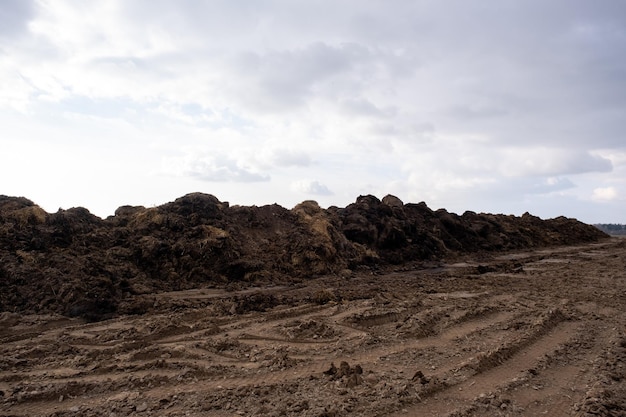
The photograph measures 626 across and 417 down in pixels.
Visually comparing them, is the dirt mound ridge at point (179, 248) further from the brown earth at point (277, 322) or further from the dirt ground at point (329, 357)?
the dirt ground at point (329, 357)

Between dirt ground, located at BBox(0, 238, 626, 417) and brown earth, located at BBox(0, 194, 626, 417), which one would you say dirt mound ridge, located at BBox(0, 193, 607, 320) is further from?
dirt ground, located at BBox(0, 238, 626, 417)

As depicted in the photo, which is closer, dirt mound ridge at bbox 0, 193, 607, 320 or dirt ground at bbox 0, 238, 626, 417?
dirt ground at bbox 0, 238, 626, 417

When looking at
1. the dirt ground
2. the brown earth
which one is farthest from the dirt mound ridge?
the dirt ground

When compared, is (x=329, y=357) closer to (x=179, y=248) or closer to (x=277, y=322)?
(x=277, y=322)

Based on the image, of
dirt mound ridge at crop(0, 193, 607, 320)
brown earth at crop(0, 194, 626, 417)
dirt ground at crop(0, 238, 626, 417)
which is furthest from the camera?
dirt mound ridge at crop(0, 193, 607, 320)

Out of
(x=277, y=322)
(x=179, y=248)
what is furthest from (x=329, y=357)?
(x=179, y=248)

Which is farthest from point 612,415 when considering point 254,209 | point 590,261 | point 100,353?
point 590,261

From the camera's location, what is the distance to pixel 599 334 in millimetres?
7000

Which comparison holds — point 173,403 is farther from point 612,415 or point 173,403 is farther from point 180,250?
point 180,250

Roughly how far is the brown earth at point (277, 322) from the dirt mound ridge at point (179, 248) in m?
0.06

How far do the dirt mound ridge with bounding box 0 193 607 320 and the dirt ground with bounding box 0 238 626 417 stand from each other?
1006mm

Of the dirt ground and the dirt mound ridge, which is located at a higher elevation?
the dirt mound ridge

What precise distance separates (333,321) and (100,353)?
12.6 feet

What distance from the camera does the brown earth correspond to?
4.67 meters
